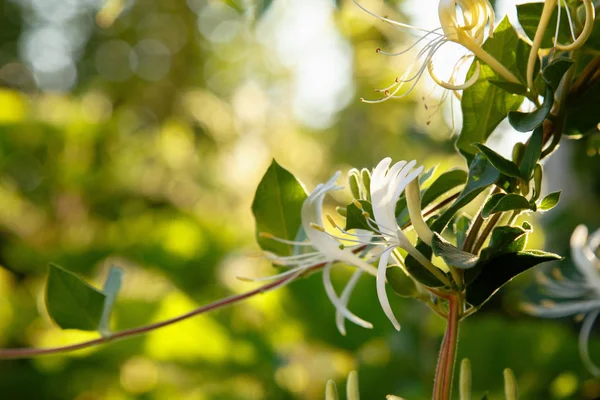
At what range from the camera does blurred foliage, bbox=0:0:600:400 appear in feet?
2.49

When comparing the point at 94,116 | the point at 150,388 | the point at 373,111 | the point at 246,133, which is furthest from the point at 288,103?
the point at 150,388

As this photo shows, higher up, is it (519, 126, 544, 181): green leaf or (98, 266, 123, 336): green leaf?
(519, 126, 544, 181): green leaf

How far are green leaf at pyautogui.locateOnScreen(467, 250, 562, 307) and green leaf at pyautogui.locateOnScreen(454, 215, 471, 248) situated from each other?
2cm

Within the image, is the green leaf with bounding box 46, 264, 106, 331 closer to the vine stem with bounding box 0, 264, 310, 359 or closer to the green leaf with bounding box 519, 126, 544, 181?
the vine stem with bounding box 0, 264, 310, 359

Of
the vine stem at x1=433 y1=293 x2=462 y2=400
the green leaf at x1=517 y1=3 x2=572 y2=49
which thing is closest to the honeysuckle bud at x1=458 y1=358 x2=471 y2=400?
the vine stem at x1=433 y1=293 x2=462 y2=400

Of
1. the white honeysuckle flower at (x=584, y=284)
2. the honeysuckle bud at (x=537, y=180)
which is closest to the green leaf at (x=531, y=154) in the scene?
the honeysuckle bud at (x=537, y=180)

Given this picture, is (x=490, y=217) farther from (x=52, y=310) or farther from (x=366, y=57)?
(x=366, y=57)

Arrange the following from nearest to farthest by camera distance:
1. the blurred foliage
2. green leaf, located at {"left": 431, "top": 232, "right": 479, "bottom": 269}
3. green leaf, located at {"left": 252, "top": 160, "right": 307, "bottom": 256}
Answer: green leaf, located at {"left": 431, "top": 232, "right": 479, "bottom": 269}
green leaf, located at {"left": 252, "top": 160, "right": 307, "bottom": 256}
the blurred foliage

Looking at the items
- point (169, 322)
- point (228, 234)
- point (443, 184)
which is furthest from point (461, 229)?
point (228, 234)

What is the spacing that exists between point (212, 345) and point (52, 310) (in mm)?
662

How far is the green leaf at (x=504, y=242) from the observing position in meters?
0.22

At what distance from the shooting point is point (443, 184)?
28cm

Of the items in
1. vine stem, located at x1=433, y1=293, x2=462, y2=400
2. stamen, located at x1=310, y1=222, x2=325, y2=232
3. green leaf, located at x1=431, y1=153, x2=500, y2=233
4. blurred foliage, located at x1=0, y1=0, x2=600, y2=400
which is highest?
green leaf, located at x1=431, y1=153, x2=500, y2=233

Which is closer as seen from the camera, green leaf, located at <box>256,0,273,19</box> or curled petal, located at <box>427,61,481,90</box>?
curled petal, located at <box>427,61,481,90</box>
